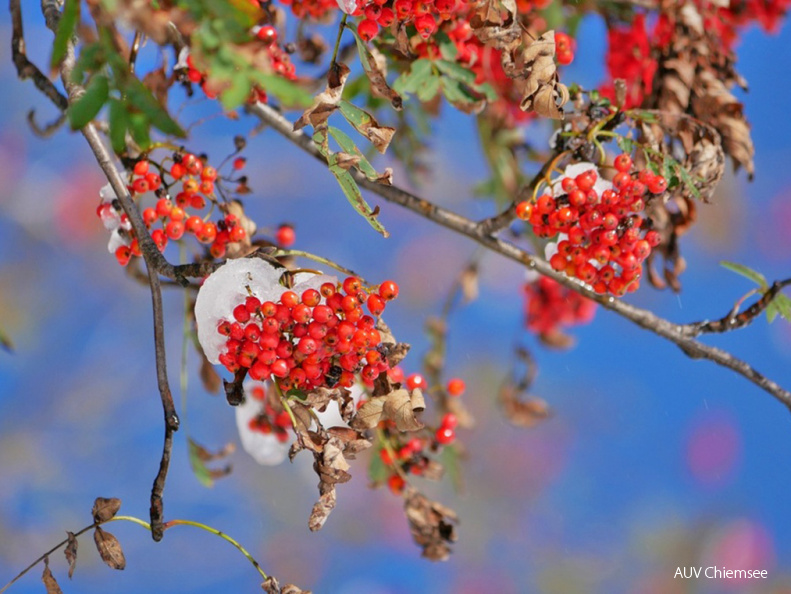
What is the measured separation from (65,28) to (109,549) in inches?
14.6

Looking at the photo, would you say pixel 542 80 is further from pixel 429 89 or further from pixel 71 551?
pixel 71 551

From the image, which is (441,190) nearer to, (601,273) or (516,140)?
(516,140)

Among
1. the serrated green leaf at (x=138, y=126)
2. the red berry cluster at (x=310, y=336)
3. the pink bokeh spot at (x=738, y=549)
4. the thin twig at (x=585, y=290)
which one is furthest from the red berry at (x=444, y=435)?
the pink bokeh spot at (x=738, y=549)

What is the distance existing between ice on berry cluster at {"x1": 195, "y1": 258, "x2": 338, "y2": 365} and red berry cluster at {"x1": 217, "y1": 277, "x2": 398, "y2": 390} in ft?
0.05

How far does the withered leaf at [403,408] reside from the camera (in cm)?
64

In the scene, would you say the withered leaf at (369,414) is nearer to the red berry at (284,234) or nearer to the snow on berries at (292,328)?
the snow on berries at (292,328)

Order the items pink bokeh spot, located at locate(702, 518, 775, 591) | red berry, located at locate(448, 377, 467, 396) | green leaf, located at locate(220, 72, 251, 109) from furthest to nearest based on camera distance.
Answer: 1. pink bokeh spot, located at locate(702, 518, 775, 591)
2. red berry, located at locate(448, 377, 467, 396)
3. green leaf, located at locate(220, 72, 251, 109)

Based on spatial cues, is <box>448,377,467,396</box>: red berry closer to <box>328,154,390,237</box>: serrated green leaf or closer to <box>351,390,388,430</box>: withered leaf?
<box>351,390,388,430</box>: withered leaf

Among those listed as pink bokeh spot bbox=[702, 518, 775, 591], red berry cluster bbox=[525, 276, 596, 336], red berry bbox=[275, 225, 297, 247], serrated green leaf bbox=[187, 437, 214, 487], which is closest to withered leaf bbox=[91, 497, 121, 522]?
serrated green leaf bbox=[187, 437, 214, 487]

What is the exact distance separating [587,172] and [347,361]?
0.26 meters

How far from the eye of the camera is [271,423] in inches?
35.8

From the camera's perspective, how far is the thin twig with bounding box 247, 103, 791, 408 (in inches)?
31.9

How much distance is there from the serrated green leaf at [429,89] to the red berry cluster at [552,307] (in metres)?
0.42

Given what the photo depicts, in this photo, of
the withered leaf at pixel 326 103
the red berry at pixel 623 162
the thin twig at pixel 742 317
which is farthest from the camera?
the thin twig at pixel 742 317
